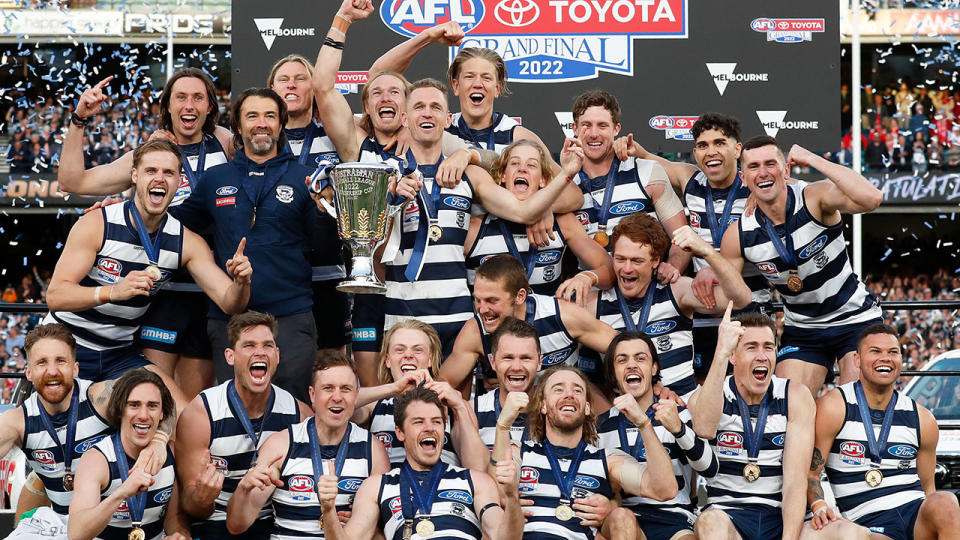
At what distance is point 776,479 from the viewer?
4.61 meters

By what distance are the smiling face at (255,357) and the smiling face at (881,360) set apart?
2.36 meters

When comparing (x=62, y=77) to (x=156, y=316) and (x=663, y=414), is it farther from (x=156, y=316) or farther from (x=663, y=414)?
(x=663, y=414)

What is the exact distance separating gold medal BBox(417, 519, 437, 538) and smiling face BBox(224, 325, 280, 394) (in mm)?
834

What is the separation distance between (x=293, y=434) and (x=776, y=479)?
1882mm

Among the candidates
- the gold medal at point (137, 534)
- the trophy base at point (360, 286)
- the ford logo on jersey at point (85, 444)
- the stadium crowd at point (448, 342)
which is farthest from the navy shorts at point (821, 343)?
the ford logo on jersey at point (85, 444)

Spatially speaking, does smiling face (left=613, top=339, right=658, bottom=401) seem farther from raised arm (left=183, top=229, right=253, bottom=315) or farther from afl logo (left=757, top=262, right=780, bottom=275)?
raised arm (left=183, top=229, right=253, bottom=315)

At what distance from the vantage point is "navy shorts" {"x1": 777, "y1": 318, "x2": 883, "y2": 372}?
5.19 meters

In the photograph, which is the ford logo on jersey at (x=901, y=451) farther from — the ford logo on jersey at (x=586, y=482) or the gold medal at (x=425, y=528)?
the gold medal at (x=425, y=528)

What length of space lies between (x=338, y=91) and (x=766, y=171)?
6.22 ft

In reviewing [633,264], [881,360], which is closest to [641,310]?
[633,264]

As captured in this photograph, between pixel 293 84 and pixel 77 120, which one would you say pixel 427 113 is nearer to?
pixel 293 84

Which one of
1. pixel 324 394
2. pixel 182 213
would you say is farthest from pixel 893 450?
pixel 182 213

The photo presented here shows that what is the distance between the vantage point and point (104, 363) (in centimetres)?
497

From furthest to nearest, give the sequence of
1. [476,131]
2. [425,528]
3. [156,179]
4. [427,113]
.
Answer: [476,131] < [427,113] < [156,179] < [425,528]
